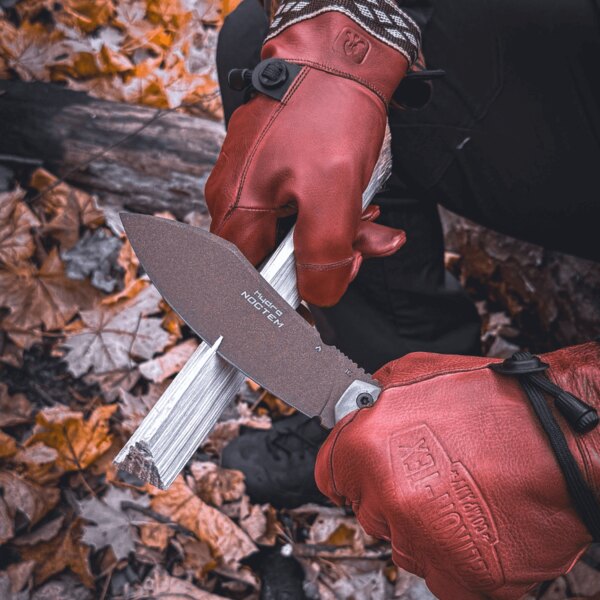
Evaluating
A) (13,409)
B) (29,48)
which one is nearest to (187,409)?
(13,409)

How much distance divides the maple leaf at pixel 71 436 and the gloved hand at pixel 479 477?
1.20 metres

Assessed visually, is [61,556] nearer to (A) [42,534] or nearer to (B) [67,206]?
(A) [42,534]

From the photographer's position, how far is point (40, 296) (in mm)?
2172

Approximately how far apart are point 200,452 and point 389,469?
4.05 ft

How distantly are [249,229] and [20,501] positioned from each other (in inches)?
50.1

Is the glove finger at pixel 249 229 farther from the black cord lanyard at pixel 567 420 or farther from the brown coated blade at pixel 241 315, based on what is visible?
the black cord lanyard at pixel 567 420

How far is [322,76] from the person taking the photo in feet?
4.04

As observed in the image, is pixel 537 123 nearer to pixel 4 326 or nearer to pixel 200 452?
pixel 200 452

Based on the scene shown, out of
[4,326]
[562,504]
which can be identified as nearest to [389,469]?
[562,504]

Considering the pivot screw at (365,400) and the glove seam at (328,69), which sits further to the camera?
the glove seam at (328,69)

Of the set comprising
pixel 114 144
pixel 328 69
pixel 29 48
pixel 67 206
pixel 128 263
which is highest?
pixel 328 69

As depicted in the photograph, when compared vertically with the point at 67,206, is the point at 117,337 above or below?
below

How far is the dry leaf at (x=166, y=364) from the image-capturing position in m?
2.12

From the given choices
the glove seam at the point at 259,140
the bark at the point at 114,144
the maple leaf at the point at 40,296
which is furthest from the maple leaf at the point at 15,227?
the glove seam at the point at 259,140
